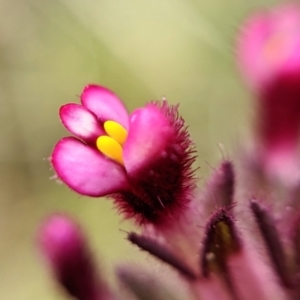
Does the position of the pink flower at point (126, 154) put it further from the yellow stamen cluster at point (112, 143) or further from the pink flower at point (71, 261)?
the pink flower at point (71, 261)

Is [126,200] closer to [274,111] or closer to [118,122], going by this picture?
[118,122]

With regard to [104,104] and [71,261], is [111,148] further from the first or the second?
[71,261]

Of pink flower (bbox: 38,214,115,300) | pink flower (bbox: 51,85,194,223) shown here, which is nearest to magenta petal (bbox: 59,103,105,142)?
pink flower (bbox: 51,85,194,223)

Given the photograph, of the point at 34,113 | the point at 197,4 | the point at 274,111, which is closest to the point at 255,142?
the point at 274,111

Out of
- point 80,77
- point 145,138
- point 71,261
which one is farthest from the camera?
point 80,77

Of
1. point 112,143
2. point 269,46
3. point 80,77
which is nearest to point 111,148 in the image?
point 112,143

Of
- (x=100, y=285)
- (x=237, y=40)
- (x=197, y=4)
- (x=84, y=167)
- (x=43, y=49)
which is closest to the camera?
(x=84, y=167)
